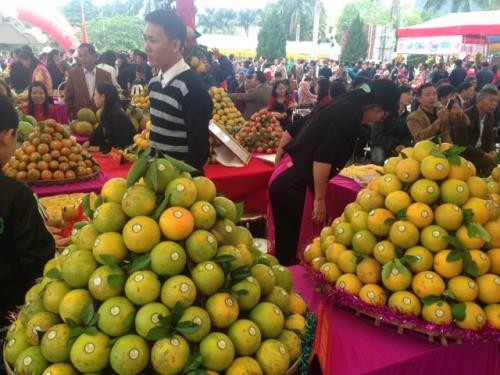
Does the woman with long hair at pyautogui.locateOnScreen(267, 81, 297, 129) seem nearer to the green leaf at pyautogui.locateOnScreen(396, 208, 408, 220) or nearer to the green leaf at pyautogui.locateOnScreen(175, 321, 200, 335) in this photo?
the green leaf at pyautogui.locateOnScreen(396, 208, 408, 220)

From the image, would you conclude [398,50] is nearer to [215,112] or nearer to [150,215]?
[215,112]

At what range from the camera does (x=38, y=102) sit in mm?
5438

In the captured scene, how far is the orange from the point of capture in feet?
3.75

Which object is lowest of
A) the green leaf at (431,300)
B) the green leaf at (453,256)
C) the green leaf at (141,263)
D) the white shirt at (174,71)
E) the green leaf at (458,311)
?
the green leaf at (458,311)

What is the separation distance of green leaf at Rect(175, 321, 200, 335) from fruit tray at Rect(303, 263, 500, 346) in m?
0.77

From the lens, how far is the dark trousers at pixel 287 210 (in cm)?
313

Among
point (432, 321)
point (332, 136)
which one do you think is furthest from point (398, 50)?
point (432, 321)

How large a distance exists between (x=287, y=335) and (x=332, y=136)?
5.64 ft

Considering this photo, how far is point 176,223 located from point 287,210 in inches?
83.0

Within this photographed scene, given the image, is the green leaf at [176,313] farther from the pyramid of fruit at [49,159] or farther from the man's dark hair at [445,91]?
the man's dark hair at [445,91]

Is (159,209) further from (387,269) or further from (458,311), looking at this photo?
(458,311)

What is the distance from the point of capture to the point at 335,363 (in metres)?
1.51

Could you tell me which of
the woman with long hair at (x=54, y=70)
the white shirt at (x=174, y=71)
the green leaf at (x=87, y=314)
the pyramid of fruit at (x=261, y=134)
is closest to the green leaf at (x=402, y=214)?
the green leaf at (x=87, y=314)

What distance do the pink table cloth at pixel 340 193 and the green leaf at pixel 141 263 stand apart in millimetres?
2730
